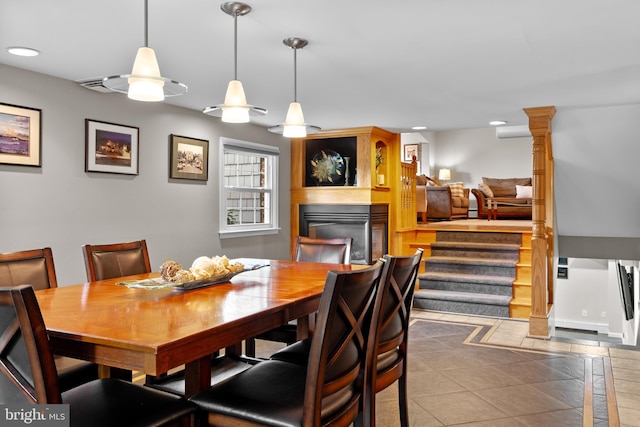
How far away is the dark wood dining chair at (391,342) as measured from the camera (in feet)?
6.91

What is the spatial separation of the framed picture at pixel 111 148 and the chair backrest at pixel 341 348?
9.94 ft

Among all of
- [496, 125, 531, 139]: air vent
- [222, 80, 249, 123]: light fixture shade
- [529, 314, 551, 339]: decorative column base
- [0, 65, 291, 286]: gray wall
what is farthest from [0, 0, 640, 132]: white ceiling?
[496, 125, 531, 139]: air vent

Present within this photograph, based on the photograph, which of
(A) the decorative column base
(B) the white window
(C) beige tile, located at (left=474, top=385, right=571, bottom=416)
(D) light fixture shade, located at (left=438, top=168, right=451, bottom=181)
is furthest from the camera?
(D) light fixture shade, located at (left=438, top=168, right=451, bottom=181)

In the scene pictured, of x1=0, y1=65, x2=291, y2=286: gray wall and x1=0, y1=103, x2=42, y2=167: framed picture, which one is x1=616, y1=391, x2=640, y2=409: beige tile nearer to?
x1=0, y1=65, x2=291, y2=286: gray wall

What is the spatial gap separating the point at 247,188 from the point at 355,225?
147 cm

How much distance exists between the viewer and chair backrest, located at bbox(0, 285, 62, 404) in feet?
4.52

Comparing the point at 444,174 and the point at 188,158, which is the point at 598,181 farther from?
the point at 444,174

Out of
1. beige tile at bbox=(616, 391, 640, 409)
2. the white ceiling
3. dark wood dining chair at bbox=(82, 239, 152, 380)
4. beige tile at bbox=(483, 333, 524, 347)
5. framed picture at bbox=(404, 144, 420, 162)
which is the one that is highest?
framed picture at bbox=(404, 144, 420, 162)

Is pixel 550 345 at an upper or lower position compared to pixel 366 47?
lower

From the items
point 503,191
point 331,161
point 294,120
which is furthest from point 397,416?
point 503,191

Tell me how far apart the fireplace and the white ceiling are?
191 cm

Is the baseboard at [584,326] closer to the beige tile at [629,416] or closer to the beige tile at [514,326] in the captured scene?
the beige tile at [514,326]

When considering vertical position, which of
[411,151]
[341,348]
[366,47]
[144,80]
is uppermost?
[411,151]

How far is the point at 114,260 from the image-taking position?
2.92m
